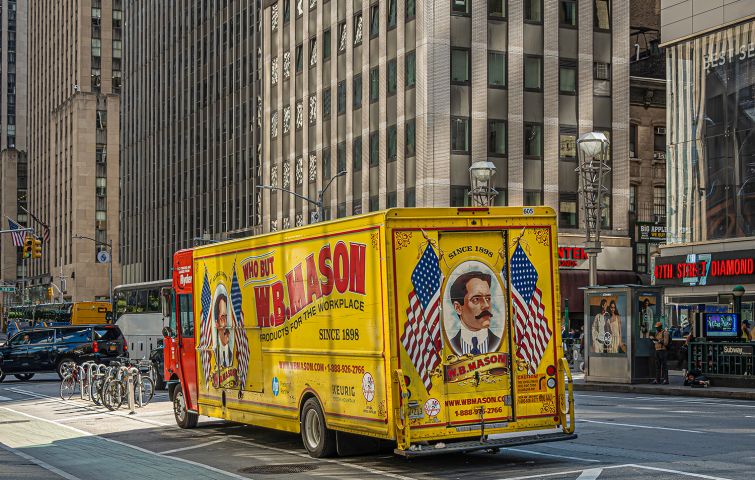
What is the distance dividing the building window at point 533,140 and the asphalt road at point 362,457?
1350 inches

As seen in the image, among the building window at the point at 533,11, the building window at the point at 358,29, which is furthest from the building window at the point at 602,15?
the building window at the point at 358,29

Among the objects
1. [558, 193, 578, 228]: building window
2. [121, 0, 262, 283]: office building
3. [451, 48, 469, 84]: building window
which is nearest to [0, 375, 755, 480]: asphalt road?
[451, 48, 469, 84]: building window

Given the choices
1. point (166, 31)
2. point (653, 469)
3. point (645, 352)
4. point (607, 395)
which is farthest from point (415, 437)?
point (166, 31)

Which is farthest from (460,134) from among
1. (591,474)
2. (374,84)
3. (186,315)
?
(591,474)

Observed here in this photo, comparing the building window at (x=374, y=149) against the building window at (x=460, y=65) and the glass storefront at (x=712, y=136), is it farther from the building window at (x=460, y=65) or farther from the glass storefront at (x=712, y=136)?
the glass storefront at (x=712, y=136)

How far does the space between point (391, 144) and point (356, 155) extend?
442 centimetres

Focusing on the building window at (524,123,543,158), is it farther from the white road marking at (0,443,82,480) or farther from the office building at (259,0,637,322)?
the white road marking at (0,443,82,480)

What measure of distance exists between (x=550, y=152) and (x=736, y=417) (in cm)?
3760

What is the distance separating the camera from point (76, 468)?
15500 millimetres

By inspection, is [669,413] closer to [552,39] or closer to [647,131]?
[552,39]

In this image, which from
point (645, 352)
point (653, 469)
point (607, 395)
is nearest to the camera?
point (653, 469)

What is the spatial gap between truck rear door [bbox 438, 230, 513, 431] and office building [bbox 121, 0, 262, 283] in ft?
206

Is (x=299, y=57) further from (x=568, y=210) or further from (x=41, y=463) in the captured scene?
(x=41, y=463)

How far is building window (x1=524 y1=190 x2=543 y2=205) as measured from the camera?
187ft
